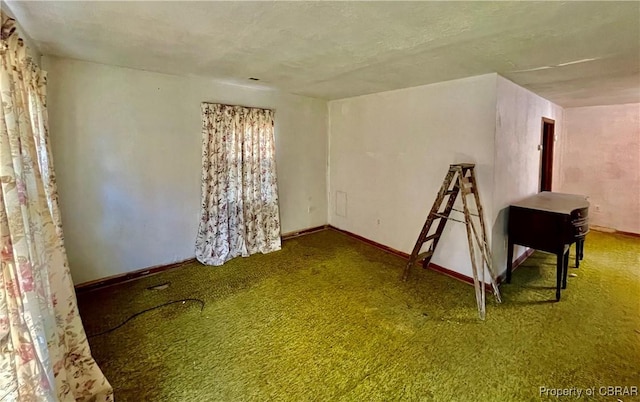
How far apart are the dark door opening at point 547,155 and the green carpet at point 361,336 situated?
1.41 meters

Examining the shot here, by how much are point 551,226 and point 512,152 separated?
2.95 ft

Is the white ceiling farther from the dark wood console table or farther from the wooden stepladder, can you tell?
the dark wood console table

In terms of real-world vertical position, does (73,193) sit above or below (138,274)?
above

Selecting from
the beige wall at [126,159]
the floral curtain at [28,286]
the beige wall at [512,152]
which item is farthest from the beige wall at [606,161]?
Result: the floral curtain at [28,286]

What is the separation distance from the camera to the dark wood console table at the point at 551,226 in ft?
9.30

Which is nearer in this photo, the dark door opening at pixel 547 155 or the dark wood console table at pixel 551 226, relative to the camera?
the dark wood console table at pixel 551 226

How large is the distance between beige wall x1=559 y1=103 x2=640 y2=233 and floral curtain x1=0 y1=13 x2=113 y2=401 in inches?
276

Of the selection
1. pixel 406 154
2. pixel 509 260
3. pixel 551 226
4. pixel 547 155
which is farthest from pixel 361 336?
pixel 547 155

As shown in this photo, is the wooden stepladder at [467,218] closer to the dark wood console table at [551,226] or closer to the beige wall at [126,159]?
the dark wood console table at [551,226]

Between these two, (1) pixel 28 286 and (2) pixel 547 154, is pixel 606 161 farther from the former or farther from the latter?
(1) pixel 28 286

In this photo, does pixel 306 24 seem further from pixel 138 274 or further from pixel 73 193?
pixel 138 274

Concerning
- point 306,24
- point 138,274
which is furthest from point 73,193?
point 306,24

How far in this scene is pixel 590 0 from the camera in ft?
4.99

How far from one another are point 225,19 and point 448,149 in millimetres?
2604
